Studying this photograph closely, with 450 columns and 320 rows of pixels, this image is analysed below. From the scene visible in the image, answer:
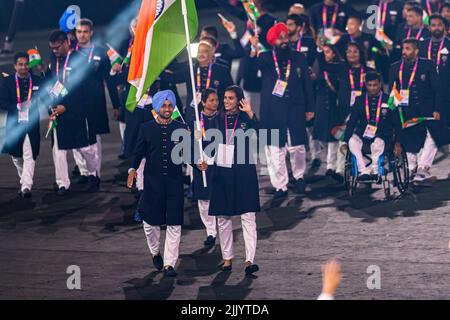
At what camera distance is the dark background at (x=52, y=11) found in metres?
28.4

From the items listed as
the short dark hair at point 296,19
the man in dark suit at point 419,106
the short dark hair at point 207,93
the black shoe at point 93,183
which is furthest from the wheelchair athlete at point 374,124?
the black shoe at point 93,183

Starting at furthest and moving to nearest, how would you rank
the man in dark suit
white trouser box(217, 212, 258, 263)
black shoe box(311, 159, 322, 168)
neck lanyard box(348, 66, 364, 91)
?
black shoe box(311, 159, 322, 168)
neck lanyard box(348, 66, 364, 91)
the man in dark suit
white trouser box(217, 212, 258, 263)

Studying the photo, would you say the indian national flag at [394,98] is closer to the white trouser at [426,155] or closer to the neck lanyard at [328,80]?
the white trouser at [426,155]

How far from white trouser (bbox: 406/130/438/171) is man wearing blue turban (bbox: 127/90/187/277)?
503 cm

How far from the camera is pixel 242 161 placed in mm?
13797

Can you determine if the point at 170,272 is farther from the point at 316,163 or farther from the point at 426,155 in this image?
the point at 316,163

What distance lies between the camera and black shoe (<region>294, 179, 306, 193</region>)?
1734 cm

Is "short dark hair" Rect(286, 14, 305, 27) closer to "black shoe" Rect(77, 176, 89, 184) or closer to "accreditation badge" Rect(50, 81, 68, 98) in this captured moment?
"accreditation badge" Rect(50, 81, 68, 98)

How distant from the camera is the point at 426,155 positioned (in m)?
17.8

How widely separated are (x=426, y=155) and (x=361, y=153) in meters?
1.30

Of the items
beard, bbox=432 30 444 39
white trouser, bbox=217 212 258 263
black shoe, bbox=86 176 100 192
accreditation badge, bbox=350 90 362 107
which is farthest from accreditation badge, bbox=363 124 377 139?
black shoe, bbox=86 176 100 192

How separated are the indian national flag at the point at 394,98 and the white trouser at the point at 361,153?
1.61ft

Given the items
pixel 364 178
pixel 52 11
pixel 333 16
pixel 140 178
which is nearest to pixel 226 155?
pixel 364 178
